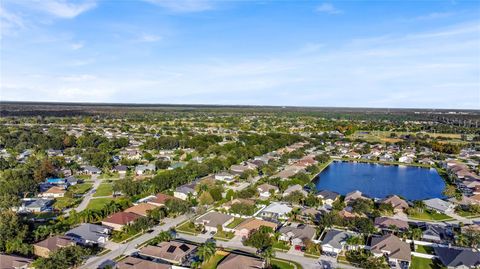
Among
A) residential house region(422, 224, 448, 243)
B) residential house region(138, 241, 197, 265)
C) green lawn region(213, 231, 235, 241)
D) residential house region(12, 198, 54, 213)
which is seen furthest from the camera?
residential house region(12, 198, 54, 213)

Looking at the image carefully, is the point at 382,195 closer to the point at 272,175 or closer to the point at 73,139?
the point at 272,175

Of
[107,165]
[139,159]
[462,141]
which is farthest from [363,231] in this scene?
[462,141]

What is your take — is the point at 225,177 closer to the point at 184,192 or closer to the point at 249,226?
the point at 184,192

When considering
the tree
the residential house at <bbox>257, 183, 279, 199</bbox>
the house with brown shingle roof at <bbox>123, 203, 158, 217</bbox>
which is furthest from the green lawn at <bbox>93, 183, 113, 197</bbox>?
the tree

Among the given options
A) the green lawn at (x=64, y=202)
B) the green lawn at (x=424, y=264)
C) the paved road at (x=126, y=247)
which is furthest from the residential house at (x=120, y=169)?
the green lawn at (x=424, y=264)

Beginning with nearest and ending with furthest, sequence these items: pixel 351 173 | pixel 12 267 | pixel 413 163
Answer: pixel 12 267, pixel 351 173, pixel 413 163

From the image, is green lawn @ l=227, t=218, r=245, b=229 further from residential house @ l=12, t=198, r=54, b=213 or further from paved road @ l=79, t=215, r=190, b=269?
residential house @ l=12, t=198, r=54, b=213

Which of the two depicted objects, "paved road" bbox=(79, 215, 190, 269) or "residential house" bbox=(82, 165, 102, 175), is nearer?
"paved road" bbox=(79, 215, 190, 269)

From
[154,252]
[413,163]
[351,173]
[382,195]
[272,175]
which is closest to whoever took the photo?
[154,252]
